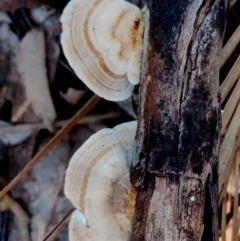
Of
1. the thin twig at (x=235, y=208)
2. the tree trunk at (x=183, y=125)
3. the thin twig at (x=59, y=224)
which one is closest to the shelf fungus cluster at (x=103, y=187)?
the tree trunk at (x=183, y=125)

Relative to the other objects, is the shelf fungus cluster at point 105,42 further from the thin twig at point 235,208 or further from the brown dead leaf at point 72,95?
the thin twig at point 235,208

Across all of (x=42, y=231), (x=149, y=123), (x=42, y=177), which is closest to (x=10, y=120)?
(x=42, y=177)

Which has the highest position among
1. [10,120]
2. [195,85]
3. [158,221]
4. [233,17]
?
[195,85]

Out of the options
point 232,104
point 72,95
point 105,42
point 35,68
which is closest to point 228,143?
point 232,104

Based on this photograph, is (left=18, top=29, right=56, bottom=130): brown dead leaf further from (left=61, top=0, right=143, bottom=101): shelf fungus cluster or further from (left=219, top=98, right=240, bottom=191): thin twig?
(left=219, top=98, right=240, bottom=191): thin twig

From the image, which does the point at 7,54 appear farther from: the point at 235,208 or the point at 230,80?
the point at 235,208

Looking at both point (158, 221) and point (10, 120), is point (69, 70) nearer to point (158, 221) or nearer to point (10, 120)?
point (10, 120)

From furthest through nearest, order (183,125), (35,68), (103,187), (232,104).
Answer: (35,68)
(232,104)
(103,187)
(183,125)
